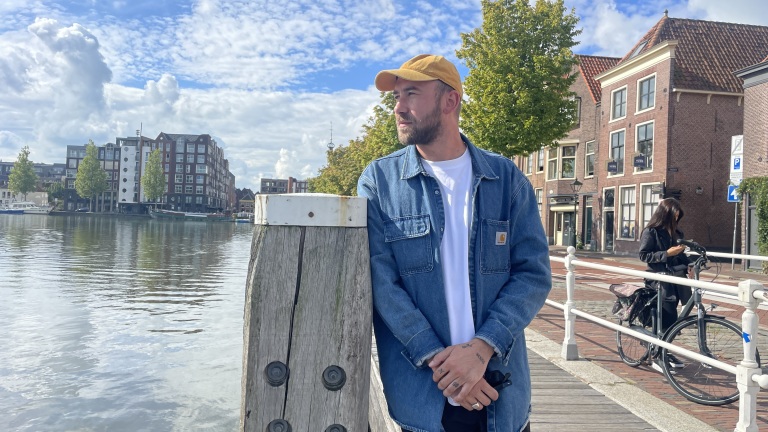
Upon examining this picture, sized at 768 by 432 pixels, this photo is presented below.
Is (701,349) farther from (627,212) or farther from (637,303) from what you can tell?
(627,212)

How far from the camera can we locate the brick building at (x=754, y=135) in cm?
2005

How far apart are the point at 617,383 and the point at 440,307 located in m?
3.74

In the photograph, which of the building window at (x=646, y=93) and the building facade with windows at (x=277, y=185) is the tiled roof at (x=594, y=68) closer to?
the building window at (x=646, y=93)

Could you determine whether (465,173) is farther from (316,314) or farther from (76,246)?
(76,246)

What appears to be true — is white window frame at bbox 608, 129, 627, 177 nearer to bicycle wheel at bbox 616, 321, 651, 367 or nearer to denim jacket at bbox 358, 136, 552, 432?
bicycle wheel at bbox 616, 321, 651, 367

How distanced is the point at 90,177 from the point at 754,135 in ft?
315

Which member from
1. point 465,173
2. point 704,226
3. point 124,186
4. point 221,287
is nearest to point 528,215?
point 465,173

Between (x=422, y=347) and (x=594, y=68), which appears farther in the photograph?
(x=594, y=68)

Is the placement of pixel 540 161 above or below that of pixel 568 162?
above

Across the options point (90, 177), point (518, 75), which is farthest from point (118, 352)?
point (90, 177)

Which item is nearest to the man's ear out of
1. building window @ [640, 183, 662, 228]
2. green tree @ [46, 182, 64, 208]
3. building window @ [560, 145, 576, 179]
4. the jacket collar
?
the jacket collar

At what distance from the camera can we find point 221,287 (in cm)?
1504

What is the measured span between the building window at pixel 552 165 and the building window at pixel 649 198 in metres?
7.31

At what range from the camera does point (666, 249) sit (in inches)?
227
